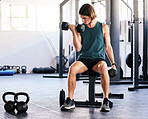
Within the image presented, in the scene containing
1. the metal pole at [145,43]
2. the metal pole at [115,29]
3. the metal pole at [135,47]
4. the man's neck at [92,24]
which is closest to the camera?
the man's neck at [92,24]

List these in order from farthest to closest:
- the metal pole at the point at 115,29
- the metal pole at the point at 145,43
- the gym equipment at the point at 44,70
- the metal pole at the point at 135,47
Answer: the gym equipment at the point at 44,70, the metal pole at the point at 145,43, the metal pole at the point at 115,29, the metal pole at the point at 135,47

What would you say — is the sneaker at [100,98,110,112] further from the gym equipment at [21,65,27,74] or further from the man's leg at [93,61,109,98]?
the gym equipment at [21,65,27,74]

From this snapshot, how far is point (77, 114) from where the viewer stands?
2.19 metres

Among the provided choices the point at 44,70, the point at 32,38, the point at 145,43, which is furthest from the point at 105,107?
the point at 32,38

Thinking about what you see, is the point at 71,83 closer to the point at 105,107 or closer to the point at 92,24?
the point at 105,107

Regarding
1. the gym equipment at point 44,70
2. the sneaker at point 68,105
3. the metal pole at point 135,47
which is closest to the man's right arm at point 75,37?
the sneaker at point 68,105

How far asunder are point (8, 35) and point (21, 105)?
7.99 m

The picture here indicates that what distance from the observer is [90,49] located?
2537 millimetres

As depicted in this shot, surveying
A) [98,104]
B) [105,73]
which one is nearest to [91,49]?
[105,73]

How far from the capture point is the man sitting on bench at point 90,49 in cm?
241

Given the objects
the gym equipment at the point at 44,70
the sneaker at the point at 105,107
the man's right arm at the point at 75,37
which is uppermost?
the man's right arm at the point at 75,37

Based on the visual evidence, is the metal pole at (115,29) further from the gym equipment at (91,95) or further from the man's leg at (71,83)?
the man's leg at (71,83)

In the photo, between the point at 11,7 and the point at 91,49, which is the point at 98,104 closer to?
the point at 91,49

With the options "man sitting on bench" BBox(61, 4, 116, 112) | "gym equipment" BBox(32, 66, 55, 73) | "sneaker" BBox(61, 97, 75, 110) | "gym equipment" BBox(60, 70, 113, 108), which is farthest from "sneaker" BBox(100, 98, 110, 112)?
"gym equipment" BBox(32, 66, 55, 73)
